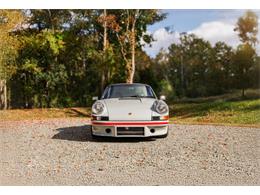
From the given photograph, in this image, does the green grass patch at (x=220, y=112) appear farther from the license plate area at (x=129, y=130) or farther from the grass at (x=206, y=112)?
the license plate area at (x=129, y=130)

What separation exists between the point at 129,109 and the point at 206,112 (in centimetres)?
517

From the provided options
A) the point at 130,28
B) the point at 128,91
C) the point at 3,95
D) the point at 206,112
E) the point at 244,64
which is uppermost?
the point at 130,28

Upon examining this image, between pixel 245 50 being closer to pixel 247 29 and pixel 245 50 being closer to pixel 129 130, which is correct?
pixel 247 29

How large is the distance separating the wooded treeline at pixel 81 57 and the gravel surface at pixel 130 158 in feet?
13.4

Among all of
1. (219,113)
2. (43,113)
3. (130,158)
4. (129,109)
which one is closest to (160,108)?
(129,109)

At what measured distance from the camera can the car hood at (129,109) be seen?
22.2 ft

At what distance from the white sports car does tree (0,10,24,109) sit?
4300 millimetres

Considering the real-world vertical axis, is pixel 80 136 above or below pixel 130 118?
below

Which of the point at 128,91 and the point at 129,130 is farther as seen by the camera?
the point at 128,91

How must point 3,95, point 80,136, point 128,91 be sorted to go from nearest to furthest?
point 128,91
point 80,136
point 3,95

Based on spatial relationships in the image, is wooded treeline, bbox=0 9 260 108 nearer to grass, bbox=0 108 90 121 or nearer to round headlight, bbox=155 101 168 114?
grass, bbox=0 108 90 121

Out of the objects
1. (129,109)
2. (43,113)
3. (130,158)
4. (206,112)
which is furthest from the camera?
(206,112)

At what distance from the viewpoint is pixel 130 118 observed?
676cm

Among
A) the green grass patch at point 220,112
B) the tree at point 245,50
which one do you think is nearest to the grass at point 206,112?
the green grass patch at point 220,112
